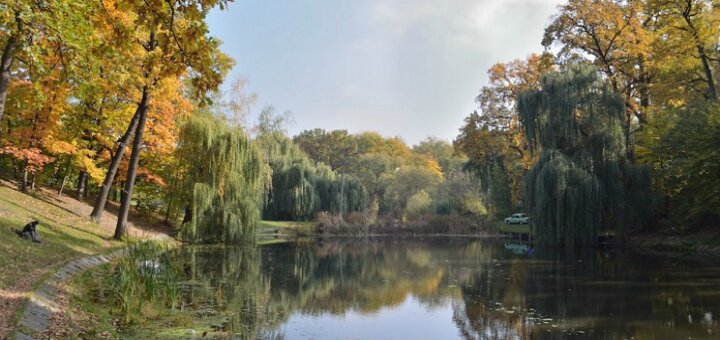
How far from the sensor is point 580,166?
22.3m

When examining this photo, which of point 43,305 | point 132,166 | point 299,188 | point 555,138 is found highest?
point 555,138

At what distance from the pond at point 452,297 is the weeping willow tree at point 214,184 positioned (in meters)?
2.50

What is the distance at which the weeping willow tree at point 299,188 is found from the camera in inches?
1396

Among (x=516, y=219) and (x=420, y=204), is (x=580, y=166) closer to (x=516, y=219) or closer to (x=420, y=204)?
(x=516, y=219)

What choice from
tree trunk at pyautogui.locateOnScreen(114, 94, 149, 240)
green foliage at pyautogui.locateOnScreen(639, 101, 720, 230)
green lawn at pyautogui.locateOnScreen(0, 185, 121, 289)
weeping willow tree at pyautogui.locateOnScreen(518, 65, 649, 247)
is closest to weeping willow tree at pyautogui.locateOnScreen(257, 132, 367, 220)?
weeping willow tree at pyautogui.locateOnScreen(518, 65, 649, 247)

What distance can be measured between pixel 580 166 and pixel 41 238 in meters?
19.2

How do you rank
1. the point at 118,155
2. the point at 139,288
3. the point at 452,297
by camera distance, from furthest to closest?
the point at 118,155 < the point at 452,297 < the point at 139,288

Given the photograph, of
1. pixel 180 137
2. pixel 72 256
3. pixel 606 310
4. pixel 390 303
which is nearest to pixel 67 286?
pixel 72 256

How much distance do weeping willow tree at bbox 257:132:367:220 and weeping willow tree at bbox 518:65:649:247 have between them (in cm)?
1665

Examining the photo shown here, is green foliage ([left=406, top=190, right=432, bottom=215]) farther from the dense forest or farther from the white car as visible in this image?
the dense forest

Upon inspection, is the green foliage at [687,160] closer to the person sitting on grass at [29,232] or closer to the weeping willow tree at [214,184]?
the weeping willow tree at [214,184]

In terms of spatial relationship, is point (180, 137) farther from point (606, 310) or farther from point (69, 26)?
point (606, 310)

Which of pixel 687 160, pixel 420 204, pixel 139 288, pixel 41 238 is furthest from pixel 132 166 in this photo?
pixel 420 204

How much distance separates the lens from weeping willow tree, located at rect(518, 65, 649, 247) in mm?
21703
